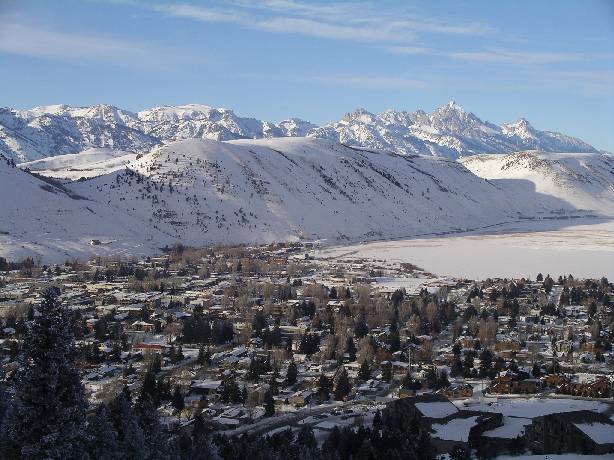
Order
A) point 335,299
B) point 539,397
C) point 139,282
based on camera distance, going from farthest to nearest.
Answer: point 139,282, point 335,299, point 539,397

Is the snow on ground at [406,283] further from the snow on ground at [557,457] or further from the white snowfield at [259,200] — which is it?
the snow on ground at [557,457]

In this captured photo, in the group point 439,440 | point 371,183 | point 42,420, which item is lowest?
point 439,440

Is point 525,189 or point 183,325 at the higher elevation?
point 525,189

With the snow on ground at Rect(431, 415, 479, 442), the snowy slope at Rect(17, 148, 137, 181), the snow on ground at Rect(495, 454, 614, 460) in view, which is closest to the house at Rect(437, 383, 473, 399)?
the snow on ground at Rect(431, 415, 479, 442)

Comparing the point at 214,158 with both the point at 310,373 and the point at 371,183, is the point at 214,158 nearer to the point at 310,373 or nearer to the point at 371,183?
the point at 371,183

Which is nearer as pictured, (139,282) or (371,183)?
(139,282)

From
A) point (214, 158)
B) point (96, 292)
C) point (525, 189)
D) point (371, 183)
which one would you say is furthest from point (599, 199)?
point (96, 292)

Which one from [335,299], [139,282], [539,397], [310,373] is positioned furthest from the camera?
[139,282]

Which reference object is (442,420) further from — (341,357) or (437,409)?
(341,357)
